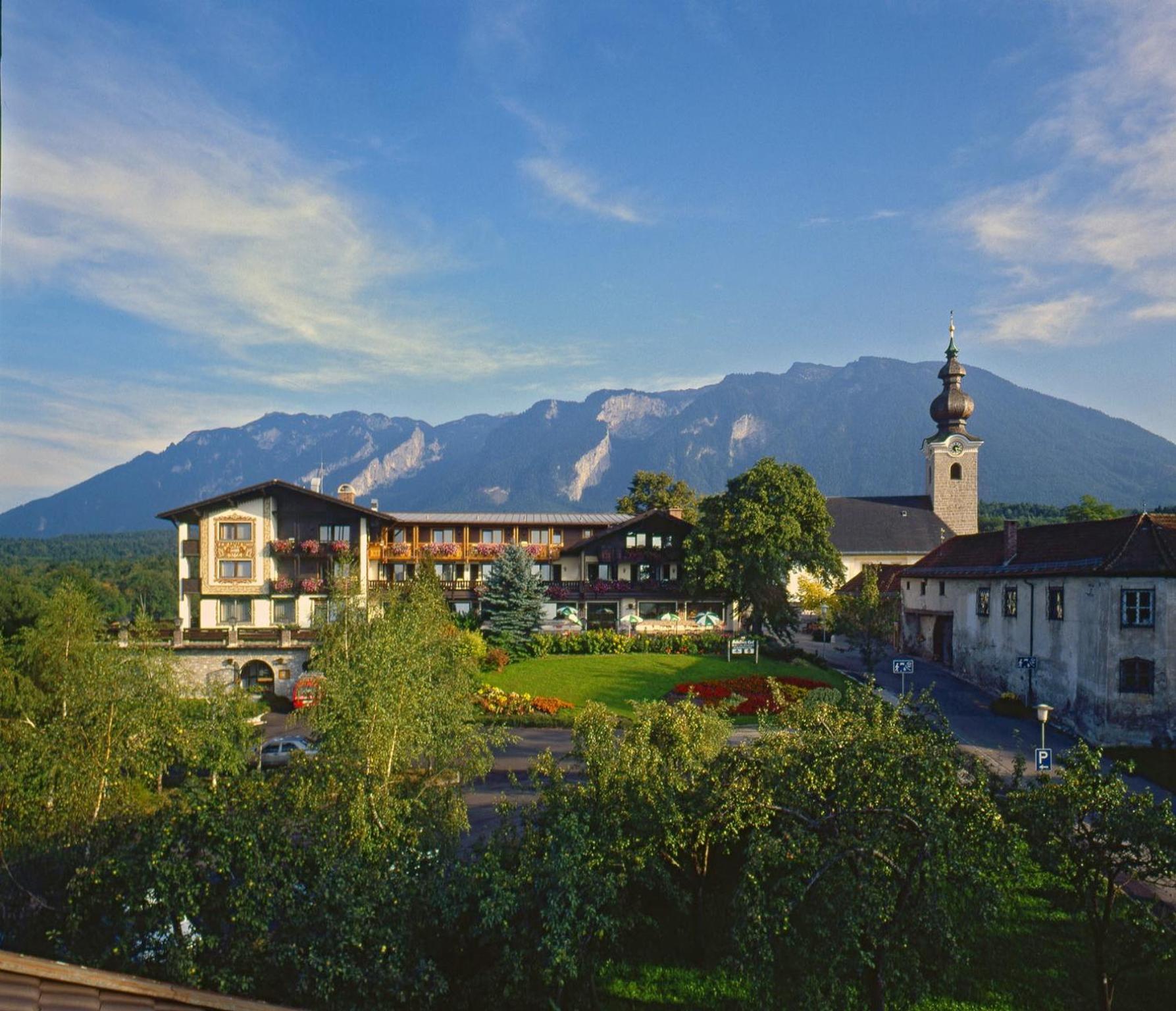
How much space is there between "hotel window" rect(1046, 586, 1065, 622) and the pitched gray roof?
26633 mm

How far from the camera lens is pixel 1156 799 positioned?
2478cm

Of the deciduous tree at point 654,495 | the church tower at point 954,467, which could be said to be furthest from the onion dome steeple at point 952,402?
the deciduous tree at point 654,495

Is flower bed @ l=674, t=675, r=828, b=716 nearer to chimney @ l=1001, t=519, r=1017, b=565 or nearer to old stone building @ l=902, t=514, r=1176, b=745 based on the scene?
old stone building @ l=902, t=514, r=1176, b=745

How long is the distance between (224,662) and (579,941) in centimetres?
3512

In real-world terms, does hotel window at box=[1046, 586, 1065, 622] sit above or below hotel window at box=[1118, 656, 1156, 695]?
above

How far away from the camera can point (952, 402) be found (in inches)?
3484

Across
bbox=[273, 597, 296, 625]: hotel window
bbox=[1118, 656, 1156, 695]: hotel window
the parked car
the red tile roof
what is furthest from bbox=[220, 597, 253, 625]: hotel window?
bbox=[1118, 656, 1156, 695]: hotel window

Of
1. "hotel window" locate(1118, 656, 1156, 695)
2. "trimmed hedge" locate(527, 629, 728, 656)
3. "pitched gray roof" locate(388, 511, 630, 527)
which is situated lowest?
"trimmed hedge" locate(527, 629, 728, 656)

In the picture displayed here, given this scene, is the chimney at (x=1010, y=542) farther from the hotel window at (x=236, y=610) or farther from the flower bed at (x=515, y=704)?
the hotel window at (x=236, y=610)

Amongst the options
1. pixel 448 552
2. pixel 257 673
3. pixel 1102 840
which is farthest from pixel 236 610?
pixel 1102 840

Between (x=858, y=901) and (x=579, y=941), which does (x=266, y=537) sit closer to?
(x=579, y=941)

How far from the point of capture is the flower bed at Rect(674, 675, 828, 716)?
1356 inches

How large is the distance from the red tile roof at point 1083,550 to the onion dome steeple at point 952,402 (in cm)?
4723

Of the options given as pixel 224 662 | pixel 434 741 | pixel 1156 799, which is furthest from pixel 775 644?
pixel 434 741
